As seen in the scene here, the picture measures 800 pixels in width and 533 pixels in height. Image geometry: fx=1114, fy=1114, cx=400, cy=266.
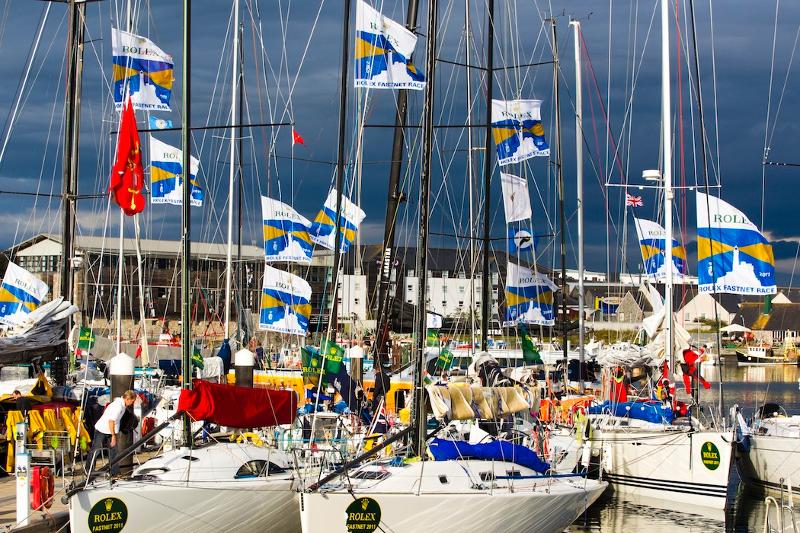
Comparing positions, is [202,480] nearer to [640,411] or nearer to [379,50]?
[379,50]

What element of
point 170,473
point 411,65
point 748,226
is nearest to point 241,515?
point 170,473

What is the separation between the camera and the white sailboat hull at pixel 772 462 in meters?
26.1

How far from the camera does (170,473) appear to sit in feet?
60.5

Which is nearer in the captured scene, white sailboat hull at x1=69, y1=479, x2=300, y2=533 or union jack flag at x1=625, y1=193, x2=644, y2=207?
white sailboat hull at x1=69, y1=479, x2=300, y2=533

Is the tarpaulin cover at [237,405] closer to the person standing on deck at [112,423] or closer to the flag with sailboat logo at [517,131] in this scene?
the person standing on deck at [112,423]

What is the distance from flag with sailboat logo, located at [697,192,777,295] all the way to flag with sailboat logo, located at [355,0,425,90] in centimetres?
811

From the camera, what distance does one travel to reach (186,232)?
21.2 meters

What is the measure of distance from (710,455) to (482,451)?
8.01 meters

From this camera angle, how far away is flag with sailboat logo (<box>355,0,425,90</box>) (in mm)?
26781

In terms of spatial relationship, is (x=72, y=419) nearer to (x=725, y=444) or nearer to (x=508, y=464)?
(x=508, y=464)

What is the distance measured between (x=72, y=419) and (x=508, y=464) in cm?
1046

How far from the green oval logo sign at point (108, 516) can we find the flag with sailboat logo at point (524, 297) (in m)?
21.2

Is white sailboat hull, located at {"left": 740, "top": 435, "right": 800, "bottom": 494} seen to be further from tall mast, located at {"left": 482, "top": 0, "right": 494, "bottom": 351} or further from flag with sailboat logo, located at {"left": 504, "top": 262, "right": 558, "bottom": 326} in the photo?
flag with sailboat logo, located at {"left": 504, "top": 262, "right": 558, "bottom": 326}

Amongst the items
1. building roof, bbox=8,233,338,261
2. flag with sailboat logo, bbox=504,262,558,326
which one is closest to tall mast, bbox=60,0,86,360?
flag with sailboat logo, bbox=504,262,558,326
